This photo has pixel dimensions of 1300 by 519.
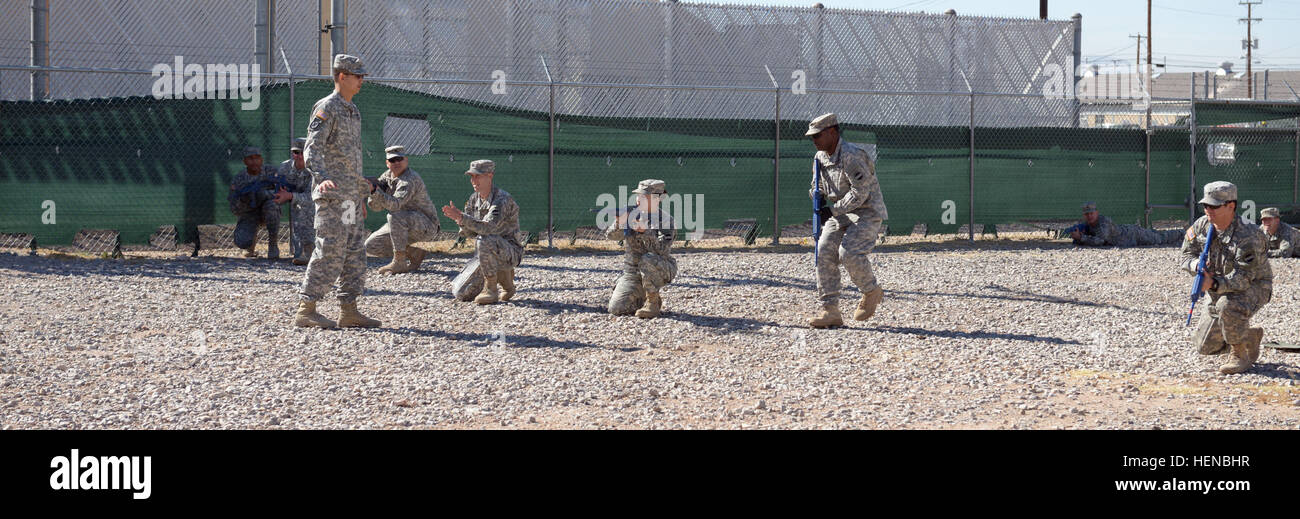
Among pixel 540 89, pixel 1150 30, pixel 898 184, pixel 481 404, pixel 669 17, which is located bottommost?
pixel 481 404

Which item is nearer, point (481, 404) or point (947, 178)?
point (481, 404)

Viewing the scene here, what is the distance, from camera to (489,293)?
8.77m

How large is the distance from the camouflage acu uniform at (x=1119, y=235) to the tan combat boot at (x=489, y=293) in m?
8.71

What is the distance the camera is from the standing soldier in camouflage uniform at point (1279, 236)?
12.6 m

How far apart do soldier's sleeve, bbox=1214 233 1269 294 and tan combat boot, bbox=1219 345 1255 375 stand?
0.33 m

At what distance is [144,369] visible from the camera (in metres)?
6.21

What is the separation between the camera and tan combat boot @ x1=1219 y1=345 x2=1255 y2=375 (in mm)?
6312

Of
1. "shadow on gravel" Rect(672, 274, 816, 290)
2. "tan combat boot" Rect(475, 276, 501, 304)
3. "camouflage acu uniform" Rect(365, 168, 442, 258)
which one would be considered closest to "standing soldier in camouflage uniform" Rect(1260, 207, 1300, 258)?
"shadow on gravel" Rect(672, 274, 816, 290)

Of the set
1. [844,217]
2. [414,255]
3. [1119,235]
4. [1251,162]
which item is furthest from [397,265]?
[1251,162]

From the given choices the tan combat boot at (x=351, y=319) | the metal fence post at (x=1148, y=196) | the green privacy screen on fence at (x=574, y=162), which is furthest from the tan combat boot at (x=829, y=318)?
the metal fence post at (x=1148, y=196)

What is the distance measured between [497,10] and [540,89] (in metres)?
1.49

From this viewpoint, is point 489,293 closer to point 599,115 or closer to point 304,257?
point 304,257

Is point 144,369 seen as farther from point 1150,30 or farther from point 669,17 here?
point 1150,30

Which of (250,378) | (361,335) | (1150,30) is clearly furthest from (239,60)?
(1150,30)
